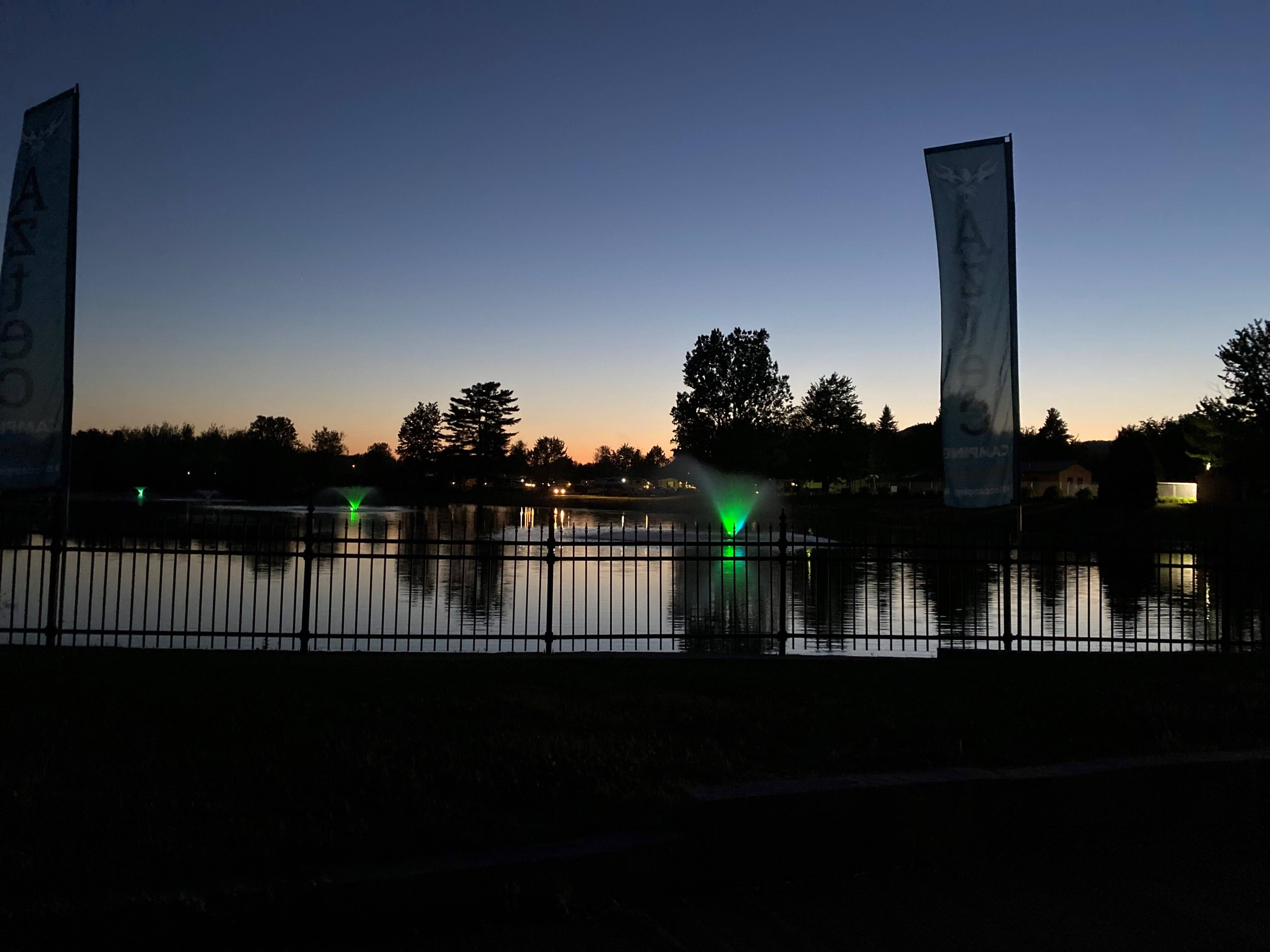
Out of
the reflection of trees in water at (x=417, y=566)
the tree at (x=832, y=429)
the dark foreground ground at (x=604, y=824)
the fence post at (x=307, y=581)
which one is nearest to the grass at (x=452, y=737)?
the dark foreground ground at (x=604, y=824)

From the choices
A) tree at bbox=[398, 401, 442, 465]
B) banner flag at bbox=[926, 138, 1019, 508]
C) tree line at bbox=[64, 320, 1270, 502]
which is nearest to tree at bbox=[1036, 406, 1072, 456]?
tree line at bbox=[64, 320, 1270, 502]

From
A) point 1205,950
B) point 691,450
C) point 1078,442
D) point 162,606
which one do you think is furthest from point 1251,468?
point 1078,442

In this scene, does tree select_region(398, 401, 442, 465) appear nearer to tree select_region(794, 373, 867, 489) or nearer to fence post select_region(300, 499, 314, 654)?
tree select_region(794, 373, 867, 489)

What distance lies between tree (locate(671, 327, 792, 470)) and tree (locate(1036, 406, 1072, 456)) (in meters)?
57.5

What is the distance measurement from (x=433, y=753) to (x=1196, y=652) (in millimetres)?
8523

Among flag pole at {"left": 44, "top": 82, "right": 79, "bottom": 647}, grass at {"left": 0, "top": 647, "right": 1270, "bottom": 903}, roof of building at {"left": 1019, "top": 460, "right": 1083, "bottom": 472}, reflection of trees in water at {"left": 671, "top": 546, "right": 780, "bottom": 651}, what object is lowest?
reflection of trees in water at {"left": 671, "top": 546, "right": 780, "bottom": 651}

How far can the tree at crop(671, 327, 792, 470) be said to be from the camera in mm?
83125

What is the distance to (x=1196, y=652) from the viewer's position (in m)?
10.6

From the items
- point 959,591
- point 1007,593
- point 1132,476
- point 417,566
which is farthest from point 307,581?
point 1132,476

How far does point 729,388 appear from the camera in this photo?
3285 inches

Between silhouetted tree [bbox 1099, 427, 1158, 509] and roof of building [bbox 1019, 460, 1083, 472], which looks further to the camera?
roof of building [bbox 1019, 460, 1083, 472]

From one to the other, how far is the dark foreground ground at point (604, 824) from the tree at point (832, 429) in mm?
84954

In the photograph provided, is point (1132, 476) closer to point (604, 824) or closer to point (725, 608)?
point (725, 608)

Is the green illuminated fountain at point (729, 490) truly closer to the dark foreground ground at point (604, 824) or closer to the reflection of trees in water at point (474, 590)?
the reflection of trees in water at point (474, 590)
